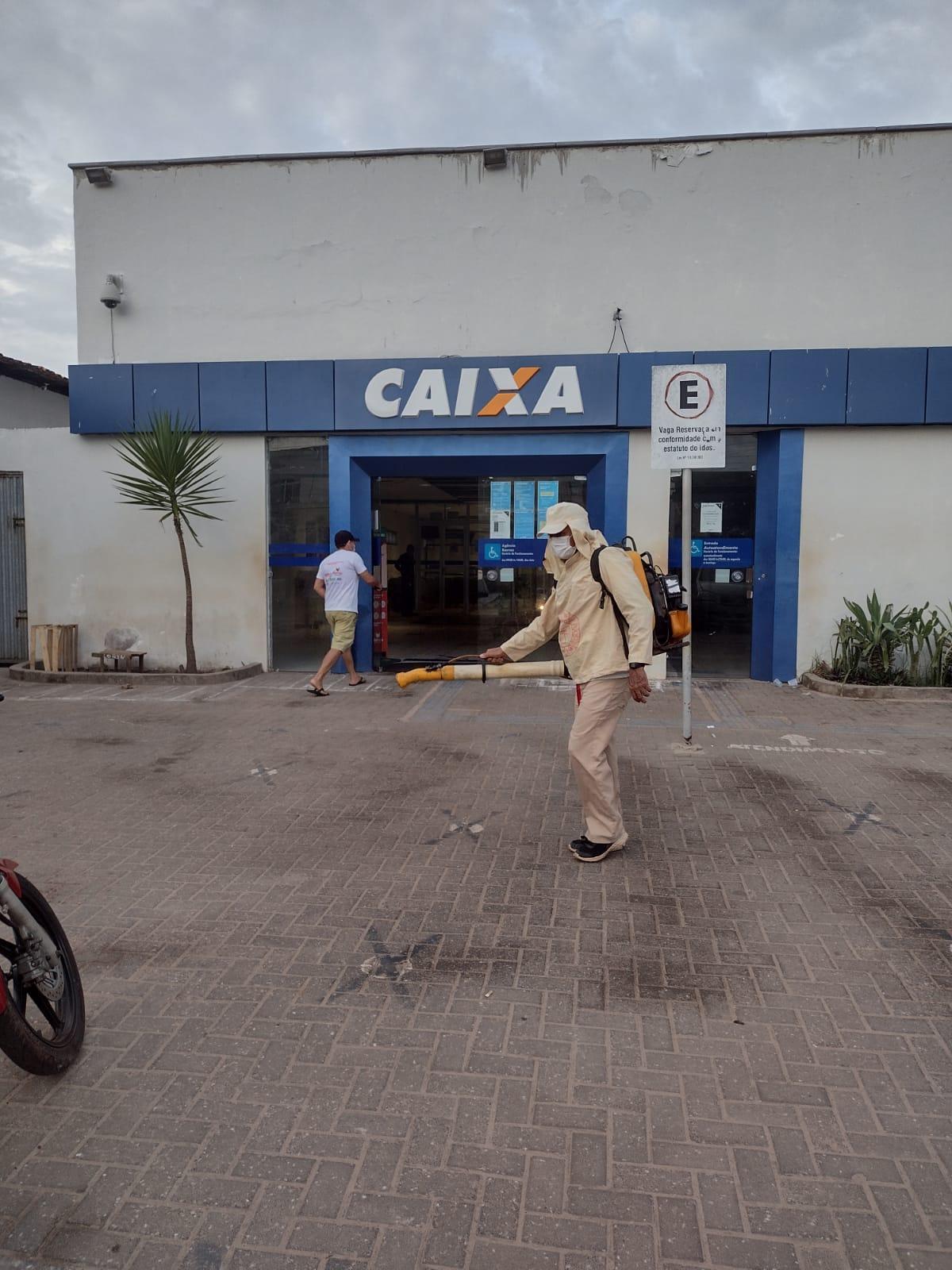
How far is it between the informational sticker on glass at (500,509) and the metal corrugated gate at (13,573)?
260 inches

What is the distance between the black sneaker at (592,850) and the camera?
4.70 m

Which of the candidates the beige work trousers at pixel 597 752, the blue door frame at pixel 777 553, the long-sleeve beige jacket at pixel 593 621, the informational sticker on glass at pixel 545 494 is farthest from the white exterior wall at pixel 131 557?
the beige work trousers at pixel 597 752

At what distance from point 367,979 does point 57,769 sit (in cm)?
428

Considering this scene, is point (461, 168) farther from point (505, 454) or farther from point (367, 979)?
point (367, 979)

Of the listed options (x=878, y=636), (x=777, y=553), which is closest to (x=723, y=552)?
(x=777, y=553)

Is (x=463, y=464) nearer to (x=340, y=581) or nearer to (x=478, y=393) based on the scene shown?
(x=478, y=393)

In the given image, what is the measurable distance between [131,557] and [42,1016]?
919 cm

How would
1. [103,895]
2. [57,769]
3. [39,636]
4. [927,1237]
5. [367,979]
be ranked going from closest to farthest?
[927,1237]
[367,979]
[103,895]
[57,769]
[39,636]

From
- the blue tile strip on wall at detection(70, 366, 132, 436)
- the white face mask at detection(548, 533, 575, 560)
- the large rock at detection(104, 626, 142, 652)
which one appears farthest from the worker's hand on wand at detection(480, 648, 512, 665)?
the blue tile strip on wall at detection(70, 366, 132, 436)

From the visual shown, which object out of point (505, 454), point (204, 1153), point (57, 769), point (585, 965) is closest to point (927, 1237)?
point (585, 965)

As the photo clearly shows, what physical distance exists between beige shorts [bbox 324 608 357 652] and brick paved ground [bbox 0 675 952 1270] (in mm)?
3947

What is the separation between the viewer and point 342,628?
10.1 m

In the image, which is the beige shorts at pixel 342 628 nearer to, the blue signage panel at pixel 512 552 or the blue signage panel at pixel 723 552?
the blue signage panel at pixel 512 552

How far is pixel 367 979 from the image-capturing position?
11.3 feet
